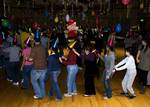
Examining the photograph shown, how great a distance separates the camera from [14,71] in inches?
551

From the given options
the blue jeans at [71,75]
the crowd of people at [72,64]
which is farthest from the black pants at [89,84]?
the blue jeans at [71,75]

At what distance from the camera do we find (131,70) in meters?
11.6

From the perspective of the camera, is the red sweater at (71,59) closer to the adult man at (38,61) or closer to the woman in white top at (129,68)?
the adult man at (38,61)

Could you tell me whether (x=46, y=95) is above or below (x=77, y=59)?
below

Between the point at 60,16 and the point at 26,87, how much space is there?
2141 cm

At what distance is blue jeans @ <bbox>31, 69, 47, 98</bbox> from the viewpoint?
11305mm

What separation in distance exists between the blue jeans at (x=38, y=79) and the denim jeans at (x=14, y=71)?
6.86ft

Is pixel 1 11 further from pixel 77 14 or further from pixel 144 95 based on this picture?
pixel 144 95

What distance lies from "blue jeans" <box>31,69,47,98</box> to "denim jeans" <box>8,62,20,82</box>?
2091 mm

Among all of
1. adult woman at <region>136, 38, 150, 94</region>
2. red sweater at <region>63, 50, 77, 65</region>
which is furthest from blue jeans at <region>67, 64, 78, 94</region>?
adult woman at <region>136, 38, 150, 94</region>

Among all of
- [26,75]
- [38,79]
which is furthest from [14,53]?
[38,79]

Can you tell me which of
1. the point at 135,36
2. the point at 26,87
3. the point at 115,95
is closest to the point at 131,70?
the point at 115,95

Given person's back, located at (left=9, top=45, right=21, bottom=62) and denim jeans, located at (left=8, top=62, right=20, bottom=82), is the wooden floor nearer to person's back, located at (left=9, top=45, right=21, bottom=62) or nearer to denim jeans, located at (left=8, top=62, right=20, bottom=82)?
denim jeans, located at (left=8, top=62, right=20, bottom=82)

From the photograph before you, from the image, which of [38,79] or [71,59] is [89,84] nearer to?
[71,59]
